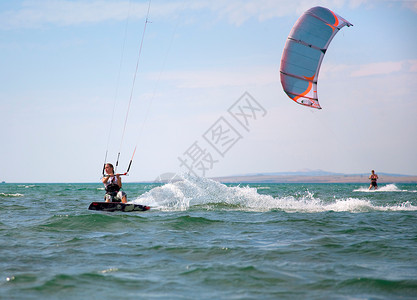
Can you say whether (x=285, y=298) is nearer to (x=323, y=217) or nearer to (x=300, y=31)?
(x=323, y=217)

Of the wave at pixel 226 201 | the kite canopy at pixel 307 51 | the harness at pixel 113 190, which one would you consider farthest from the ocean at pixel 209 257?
the kite canopy at pixel 307 51

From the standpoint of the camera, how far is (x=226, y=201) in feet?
54.5

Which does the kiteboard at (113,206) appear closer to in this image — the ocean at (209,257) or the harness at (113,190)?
the harness at (113,190)

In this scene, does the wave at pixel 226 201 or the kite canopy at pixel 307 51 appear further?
the kite canopy at pixel 307 51

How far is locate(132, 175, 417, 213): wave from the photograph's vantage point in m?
14.4

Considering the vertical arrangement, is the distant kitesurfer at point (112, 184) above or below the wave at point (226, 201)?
above

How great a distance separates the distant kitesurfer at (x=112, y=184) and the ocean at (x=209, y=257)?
43.1 inches

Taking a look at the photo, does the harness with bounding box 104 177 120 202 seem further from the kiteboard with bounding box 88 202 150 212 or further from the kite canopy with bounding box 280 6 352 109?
the kite canopy with bounding box 280 6 352 109

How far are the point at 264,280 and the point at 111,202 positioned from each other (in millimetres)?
7909

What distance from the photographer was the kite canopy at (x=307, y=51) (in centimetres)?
1598

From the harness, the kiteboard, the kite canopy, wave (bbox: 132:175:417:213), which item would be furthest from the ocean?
the kite canopy

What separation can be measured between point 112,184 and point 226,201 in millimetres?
5638

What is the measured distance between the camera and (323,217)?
37.2 feet

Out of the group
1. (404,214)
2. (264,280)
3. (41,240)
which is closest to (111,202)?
(41,240)
